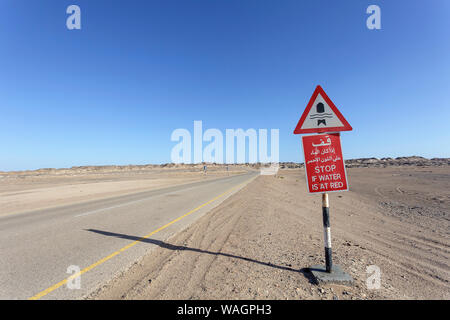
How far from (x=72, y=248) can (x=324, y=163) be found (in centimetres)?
580

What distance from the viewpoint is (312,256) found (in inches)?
161

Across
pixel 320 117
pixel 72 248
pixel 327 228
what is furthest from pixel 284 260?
pixel 72 248

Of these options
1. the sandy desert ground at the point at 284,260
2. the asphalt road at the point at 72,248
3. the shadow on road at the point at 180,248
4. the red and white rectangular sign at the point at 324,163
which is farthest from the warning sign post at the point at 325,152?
the asphalt road at the point at 72,248

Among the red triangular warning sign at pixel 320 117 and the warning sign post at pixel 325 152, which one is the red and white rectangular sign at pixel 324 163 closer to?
the warning sign post at pixel 325 152

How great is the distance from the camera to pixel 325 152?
332 cm

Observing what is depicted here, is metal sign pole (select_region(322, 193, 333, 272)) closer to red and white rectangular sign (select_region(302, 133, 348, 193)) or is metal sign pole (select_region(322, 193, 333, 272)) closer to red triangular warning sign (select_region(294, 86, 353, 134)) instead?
red and white rectangular sign (select_region(302, 133, 348, 193))

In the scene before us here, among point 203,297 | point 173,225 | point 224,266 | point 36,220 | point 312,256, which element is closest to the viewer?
point 203,297

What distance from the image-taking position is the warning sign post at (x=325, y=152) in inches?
129

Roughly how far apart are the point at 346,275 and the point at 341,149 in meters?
1.98

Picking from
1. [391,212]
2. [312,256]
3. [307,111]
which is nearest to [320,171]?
[307,111]

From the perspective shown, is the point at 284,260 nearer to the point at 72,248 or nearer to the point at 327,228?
the point at 327,228

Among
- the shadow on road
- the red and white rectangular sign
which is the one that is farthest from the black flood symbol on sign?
the shadow on road

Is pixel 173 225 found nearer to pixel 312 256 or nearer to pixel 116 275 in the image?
pixel 116 275

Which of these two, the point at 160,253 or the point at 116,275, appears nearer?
the point at 116,275
